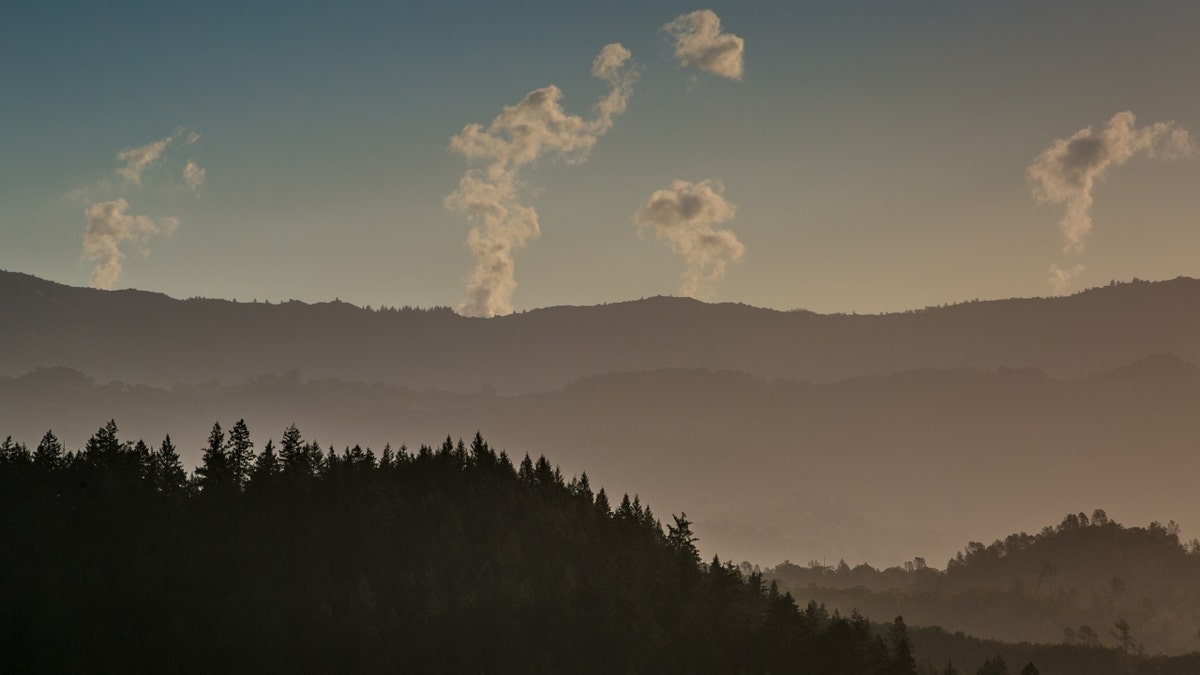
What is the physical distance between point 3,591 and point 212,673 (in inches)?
1296

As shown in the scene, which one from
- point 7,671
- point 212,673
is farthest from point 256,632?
point 7,671

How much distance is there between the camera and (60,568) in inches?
7579

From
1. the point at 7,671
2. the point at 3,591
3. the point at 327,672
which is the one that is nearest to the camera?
the point at 7,671

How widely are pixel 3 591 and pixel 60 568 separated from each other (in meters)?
9.30

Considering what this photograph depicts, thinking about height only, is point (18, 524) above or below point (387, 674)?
above

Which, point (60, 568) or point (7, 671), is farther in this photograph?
point (60, 568)

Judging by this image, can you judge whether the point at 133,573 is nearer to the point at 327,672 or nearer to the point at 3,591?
the point at 3,591

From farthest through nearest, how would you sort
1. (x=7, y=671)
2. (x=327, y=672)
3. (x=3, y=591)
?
1. (x=327, y=672)
2. (x=3, y=591)
3. (x=7, y=671)

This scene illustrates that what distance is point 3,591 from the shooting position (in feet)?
607

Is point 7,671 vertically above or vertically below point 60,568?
below

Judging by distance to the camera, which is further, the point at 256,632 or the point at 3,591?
Result: the point at 256,632

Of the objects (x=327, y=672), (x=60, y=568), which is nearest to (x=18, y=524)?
(x=60, y=568)

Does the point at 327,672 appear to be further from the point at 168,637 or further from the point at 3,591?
the point at 3,591

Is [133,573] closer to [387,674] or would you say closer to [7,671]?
[7,671]
